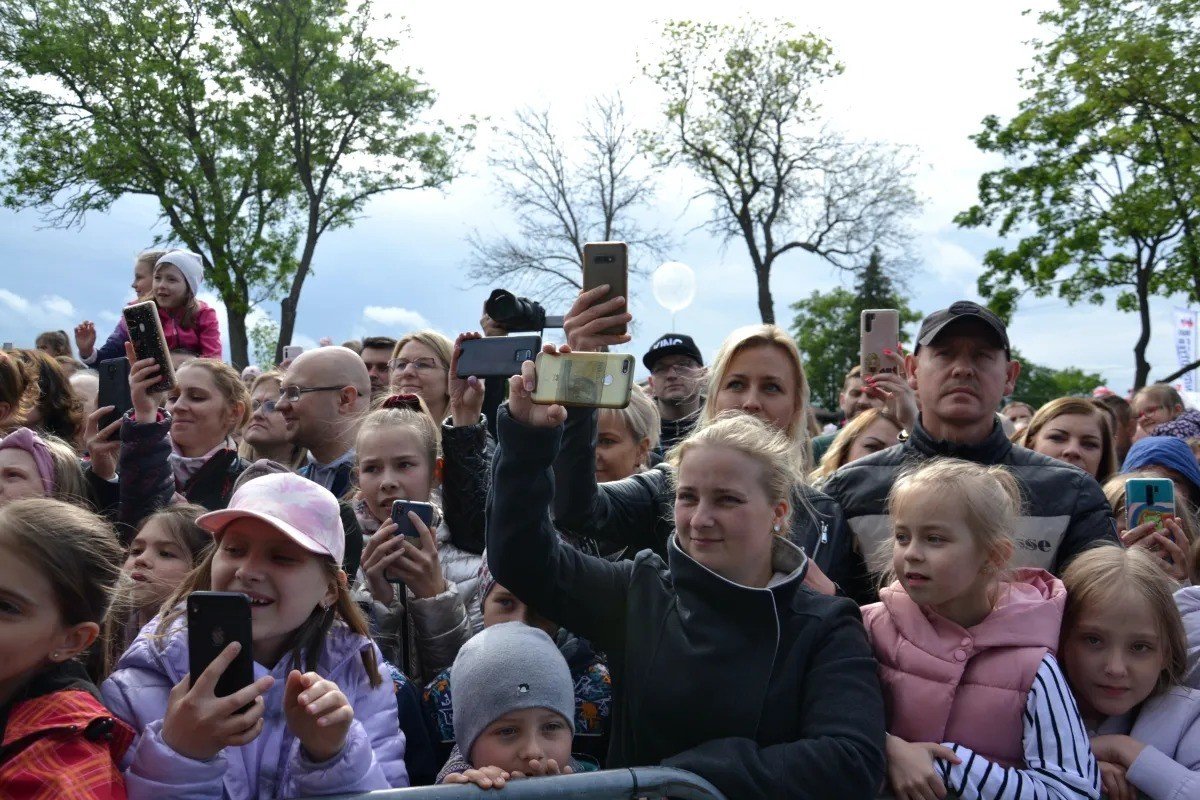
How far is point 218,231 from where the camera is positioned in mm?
24469

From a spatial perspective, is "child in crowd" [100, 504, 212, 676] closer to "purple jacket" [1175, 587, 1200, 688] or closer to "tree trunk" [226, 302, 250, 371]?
"purple jacket" [1175, 587, 1200, 688]

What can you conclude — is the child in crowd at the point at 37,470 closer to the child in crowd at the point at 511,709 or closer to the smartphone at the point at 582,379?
the child in crowd at the point at 511,709

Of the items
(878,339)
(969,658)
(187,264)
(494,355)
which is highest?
(187,264)

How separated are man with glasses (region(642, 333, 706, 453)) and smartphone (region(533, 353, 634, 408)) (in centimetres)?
362

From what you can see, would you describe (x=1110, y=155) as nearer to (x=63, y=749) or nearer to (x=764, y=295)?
(x=764, y=295)

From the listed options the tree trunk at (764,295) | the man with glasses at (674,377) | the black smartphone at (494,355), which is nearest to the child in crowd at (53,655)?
the black smartphone at (494,355)

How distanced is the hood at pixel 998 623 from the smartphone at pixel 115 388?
3.19 m

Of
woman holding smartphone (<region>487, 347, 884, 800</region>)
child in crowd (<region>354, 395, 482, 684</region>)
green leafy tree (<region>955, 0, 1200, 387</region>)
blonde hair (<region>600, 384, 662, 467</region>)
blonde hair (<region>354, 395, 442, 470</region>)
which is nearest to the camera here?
woman holding smartphone (<region>487, 347, 884, 800</region>)

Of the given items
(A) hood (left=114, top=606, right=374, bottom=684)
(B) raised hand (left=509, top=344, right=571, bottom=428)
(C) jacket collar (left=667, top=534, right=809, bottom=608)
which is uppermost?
(B) raised hand (left=509, top=344, right=571, bottom=428)

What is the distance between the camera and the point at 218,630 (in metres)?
2.09

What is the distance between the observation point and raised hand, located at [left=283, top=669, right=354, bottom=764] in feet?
7.09

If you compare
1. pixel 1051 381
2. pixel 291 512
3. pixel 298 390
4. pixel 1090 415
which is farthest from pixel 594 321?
pixel 1051 381

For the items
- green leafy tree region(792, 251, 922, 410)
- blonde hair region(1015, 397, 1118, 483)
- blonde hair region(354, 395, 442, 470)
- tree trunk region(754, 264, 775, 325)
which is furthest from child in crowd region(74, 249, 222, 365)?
green leafy tree region(792, 251, 922, 410)

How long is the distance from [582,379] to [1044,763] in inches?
57.3
